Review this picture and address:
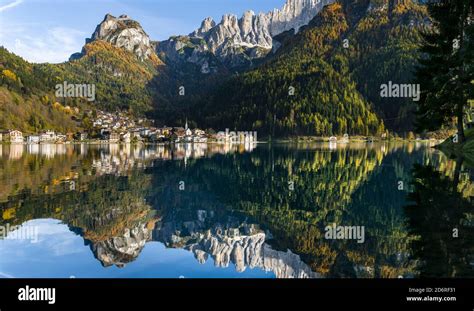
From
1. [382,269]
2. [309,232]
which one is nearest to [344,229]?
[309,232]

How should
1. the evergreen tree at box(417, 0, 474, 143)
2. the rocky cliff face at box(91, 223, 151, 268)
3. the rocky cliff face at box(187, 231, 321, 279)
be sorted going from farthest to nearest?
the evergreen tree at box(417, 0, 474, 143), the rocky cliff face at box(91, 223, 151, 268), the rocky cliff face at box(187, 231, 321, 279)

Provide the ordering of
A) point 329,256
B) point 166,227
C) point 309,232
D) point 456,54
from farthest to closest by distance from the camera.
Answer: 1. point 456,54
2. point 166,227
3. point 309,232
4. point 329,256

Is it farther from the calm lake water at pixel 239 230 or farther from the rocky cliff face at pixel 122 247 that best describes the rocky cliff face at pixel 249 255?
the rocky cliff face at pixel 122 247

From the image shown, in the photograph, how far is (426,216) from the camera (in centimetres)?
2030

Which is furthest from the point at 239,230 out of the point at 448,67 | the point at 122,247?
the point at 448,67

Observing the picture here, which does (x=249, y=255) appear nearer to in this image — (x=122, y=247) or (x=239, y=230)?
(x=239, y=230)

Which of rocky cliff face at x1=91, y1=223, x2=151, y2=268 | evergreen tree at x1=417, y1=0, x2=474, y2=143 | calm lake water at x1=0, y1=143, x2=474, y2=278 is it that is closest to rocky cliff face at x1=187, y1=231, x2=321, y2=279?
calm lake water at x1=0, y1=143, x2=474, y2=278

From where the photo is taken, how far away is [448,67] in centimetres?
5694

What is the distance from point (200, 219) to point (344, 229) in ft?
25.4

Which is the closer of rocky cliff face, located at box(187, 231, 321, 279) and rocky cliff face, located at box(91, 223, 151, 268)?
rocky cliff face, located at box(187, 231, 321, 279)

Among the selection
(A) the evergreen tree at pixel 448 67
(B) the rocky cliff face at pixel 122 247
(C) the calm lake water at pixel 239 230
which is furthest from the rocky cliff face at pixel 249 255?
(A) the evergreen tree at pixel 448 67

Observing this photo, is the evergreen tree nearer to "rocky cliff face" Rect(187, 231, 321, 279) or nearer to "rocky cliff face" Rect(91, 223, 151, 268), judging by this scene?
"rocky cliff face" Rect(187, 231, 321, 279)

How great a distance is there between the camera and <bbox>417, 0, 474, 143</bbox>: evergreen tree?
54.7m
